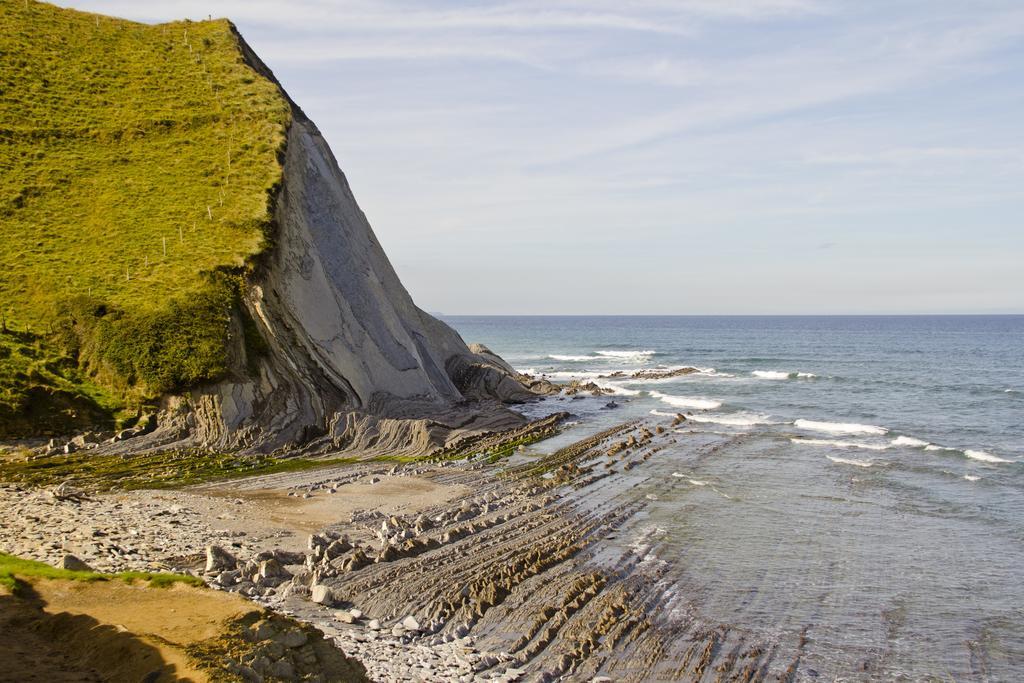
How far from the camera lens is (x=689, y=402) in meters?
54.8

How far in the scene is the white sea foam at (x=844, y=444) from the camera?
1503 inches

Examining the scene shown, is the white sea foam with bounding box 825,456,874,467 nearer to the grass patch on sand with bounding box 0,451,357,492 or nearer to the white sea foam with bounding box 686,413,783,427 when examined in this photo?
the white sea foam with bounding box 686,413,783,427

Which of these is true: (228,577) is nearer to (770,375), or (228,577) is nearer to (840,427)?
(840,427)

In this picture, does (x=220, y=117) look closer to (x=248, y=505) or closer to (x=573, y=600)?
(x=248, y=505)

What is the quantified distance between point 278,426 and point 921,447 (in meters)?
30.2

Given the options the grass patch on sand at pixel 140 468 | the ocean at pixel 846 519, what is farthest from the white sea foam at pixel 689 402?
the grass patch on sand at pixel 140 468

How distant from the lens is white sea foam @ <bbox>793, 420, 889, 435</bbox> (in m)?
43.2

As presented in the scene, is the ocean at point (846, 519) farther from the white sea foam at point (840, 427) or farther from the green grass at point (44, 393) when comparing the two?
the green grass at point (44, 393)

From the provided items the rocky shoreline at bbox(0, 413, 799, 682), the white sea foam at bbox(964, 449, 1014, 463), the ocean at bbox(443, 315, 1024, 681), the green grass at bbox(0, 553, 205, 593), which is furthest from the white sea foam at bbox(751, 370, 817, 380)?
the green grass at bbox(0, 553, 205, 593)

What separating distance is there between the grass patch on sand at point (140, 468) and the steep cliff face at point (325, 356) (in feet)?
4.80

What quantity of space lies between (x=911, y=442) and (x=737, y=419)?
32.8 feet

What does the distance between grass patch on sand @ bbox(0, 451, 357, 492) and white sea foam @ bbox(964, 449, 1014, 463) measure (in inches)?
1136

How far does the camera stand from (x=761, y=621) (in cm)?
1734

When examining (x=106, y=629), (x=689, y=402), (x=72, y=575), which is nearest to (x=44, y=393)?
(x=72, y=575)
